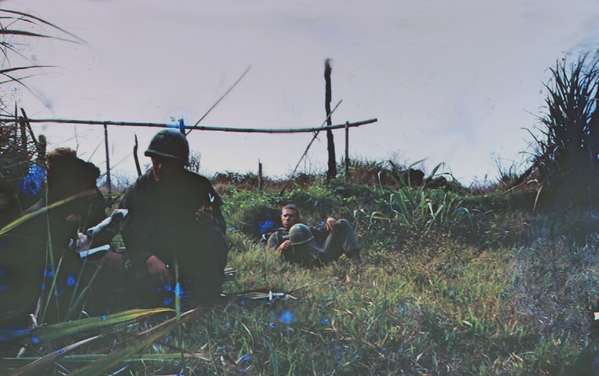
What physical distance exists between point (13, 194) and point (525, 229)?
571 centimetres

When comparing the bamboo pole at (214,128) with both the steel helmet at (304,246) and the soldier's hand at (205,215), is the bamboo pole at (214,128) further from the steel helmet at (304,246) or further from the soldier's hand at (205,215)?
the soldier's hand at (205,215)

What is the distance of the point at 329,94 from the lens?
8586mm

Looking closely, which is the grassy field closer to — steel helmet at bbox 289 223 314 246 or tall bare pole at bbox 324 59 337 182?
steel helmet at bbox 289 223 314 246

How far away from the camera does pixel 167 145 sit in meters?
2.78

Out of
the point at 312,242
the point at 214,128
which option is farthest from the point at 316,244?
the point at 214,128

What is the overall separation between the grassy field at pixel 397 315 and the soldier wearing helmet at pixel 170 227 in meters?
0.22

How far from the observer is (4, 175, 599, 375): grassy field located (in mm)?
2256

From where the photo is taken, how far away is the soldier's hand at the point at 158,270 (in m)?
2.88

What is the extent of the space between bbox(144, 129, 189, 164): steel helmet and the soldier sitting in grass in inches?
84.0

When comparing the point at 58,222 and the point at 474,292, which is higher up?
the point at 58,222

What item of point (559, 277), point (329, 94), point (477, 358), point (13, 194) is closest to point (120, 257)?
point (13, 194)

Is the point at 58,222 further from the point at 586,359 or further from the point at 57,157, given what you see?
the point at 586,359

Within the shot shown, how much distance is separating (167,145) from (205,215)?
1.65 feet

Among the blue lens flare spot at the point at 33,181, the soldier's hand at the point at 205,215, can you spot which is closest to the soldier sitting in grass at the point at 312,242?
the soldier's hand at the point at 205,215
